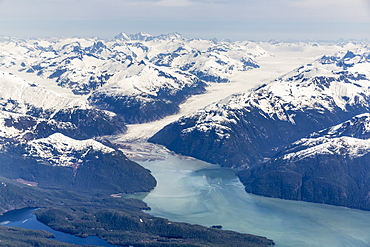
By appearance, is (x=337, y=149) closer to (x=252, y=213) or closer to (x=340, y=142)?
(x=340, y=142)

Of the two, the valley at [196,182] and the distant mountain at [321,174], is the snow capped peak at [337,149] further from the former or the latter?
the valley at [196,182]

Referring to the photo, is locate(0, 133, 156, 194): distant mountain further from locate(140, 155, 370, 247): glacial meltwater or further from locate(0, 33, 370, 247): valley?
locate(140, 155, 370, 247): glacial meltwater

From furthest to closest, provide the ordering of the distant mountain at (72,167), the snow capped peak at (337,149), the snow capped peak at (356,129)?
the snow capped peak at (356,129) → the snow capped peak at (337,149) → the distant mountain at (72,167)

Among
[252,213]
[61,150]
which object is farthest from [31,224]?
[252,213]

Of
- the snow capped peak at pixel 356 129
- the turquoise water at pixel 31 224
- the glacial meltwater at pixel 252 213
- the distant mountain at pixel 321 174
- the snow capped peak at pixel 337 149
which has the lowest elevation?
the turquoise water at pixel 31 224

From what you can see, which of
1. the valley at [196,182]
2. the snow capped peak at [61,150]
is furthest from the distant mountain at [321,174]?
the snow capped peak at [61,150]

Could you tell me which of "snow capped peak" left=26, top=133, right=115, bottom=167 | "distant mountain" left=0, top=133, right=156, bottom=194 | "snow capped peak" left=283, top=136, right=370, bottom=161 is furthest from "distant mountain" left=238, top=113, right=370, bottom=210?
"snow capped peak" left=26, top=133, right=115, bottom=167

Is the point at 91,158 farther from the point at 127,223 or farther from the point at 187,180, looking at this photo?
the point at 127,223
